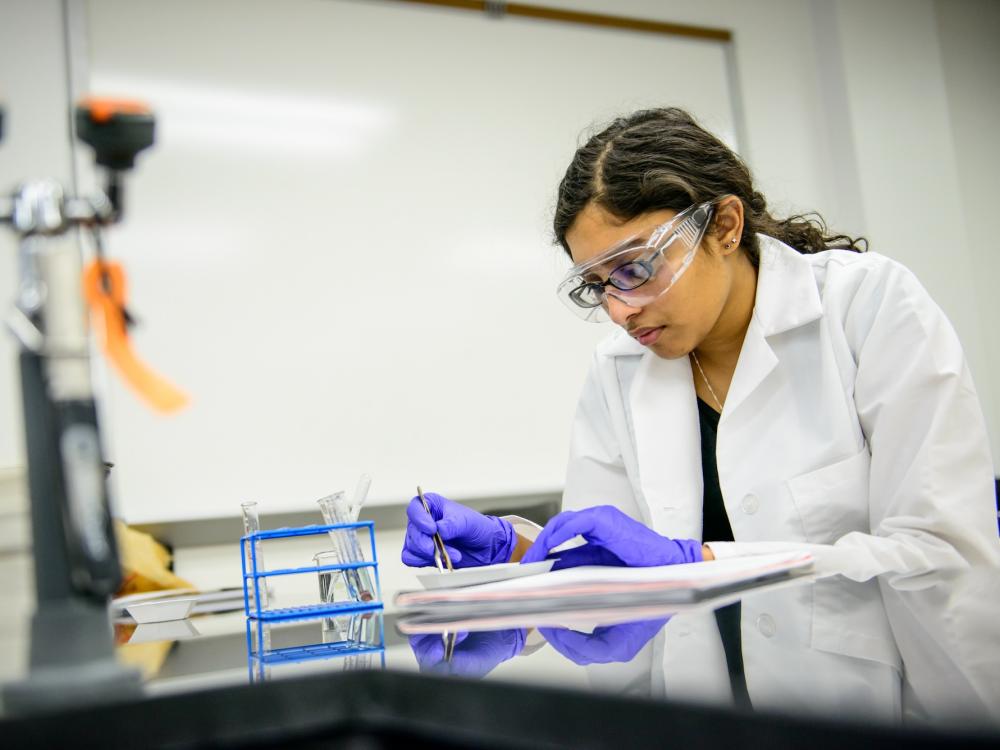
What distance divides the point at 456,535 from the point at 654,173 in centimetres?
68

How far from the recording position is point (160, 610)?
126 cm

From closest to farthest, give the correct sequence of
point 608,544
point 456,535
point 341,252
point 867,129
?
point 608,544 < point 456,535 < point 341,252 < point 867,129

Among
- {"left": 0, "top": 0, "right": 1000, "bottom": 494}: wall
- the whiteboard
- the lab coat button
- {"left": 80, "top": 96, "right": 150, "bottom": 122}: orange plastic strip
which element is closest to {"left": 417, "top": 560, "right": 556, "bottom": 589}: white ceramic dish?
the lab coat button

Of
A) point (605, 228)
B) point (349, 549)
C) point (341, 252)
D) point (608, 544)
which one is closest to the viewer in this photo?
point (349, 549)

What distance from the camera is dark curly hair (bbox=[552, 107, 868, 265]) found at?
1503 mm

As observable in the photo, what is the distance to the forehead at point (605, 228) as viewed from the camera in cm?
149

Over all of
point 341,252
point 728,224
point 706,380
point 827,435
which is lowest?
point 827,435

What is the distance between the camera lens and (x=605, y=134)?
1.65 m

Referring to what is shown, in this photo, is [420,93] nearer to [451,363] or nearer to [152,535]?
[451,363]

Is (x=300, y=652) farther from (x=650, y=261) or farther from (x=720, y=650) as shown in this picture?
(x=650, y=261)

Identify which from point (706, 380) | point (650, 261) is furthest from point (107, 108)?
point (706, 380)

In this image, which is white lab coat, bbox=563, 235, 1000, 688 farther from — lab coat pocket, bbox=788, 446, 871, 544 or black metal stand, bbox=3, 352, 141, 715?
black metal stand, bbox=3, 352, 141, 715

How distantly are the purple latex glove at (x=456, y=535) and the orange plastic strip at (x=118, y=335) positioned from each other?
747mm

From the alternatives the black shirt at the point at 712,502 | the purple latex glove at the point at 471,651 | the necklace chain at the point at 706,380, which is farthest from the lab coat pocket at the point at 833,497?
the purple latex glove at the point at 471,651
